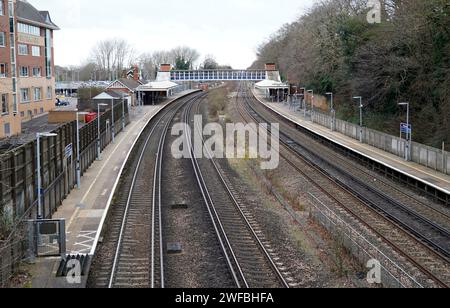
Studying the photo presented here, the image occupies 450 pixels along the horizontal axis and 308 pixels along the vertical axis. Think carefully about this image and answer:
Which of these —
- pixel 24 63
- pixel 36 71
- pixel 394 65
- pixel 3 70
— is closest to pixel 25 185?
pixel 394 65

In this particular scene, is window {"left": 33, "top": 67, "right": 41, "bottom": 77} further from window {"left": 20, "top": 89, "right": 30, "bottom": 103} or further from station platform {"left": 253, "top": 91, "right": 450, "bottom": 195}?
station platform {"left": 253, "top": 91, "right": 450, "bottom": 195}

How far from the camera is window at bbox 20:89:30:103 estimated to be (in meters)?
65.7

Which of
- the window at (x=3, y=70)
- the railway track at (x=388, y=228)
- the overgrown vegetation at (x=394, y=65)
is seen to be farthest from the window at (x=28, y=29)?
the railway track at (x=388, y=228)

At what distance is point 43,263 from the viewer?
1661 centimetres

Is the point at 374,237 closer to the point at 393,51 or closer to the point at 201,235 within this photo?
the point at 201,235

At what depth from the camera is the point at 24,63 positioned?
2653 inches

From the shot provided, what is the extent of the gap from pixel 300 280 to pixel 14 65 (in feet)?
144

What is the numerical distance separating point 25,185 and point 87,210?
4.85m

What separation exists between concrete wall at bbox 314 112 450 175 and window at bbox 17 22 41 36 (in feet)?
124

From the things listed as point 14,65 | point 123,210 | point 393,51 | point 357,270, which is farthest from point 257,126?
point 357,270

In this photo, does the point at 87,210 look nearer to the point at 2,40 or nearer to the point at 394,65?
the point at 394,65

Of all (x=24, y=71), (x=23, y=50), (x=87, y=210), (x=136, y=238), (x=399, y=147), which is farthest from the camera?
(x=23, y=50)

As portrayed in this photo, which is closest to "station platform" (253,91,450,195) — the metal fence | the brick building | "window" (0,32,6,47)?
the metal fence
